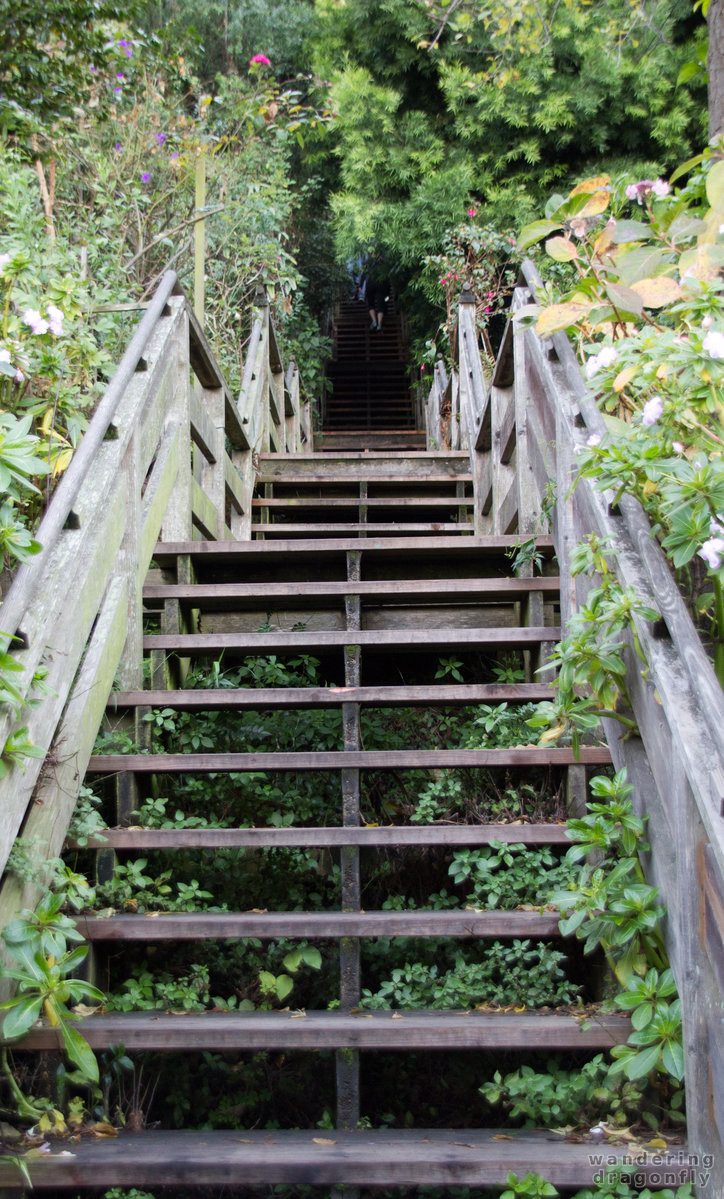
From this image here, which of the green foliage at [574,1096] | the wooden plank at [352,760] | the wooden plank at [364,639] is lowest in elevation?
the green foliage at [574,1096]

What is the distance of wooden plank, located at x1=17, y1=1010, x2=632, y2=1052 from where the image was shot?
192 centimetres

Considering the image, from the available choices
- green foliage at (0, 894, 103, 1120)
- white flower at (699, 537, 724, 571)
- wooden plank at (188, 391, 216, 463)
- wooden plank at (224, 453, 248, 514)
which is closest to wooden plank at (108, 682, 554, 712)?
green foliage at (0, 894, 103, 1120)

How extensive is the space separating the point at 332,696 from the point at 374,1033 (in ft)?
3.18

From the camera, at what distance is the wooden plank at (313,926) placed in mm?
2129

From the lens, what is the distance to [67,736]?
2.29m

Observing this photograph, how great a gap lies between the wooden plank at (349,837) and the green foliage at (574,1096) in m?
0.53

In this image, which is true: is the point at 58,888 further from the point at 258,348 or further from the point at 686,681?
the point at 258,348

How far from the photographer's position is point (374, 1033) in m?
1.95

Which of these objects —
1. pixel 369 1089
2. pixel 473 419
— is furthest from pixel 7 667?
pixel 473 419

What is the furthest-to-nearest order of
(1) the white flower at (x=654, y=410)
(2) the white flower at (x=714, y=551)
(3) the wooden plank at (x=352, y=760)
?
(3) the wooden plank at (x=352, y=760) → (1) the white flower at (x=654, y=410) → (2) the white flower at (x=714, y=551)

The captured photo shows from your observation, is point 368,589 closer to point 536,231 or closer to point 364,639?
point 364,639

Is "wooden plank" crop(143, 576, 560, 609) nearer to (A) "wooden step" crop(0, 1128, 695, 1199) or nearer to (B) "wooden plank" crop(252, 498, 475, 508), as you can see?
(B) "wooden plank" crop(252, 498, 475, 508)

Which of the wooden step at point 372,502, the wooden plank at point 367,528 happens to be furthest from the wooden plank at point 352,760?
the wooden step at point 372,502

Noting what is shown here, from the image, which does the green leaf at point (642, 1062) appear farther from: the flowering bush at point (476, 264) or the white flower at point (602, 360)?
the flowering bush at point (476, 264)
